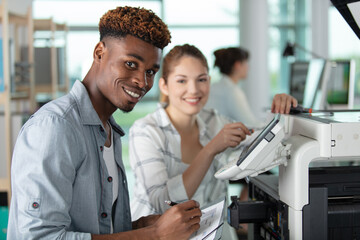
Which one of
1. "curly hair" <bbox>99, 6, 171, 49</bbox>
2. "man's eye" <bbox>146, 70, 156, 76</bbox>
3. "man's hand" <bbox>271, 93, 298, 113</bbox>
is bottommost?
"man's hand" <bbox>271, 93, 298, 113</bbox>

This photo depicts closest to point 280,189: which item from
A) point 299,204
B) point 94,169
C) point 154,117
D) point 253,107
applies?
point 299,204

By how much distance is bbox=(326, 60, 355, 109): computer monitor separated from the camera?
10.8 feet

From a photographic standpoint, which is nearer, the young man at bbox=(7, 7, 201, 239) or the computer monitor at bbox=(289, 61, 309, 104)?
the young man at bbox=(7, 7, 201, 239)

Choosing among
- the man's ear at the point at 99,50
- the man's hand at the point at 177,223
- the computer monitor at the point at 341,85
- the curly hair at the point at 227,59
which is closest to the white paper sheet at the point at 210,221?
the man's hand at the point at 177,223

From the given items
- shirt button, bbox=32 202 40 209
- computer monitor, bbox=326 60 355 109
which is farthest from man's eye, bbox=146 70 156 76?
computer monitor, bbox=326 60 355 109

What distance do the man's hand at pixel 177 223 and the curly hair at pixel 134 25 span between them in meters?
0.45

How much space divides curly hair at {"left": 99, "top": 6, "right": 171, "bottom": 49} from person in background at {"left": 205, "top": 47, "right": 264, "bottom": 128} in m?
2.31

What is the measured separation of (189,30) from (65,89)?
8.55ft

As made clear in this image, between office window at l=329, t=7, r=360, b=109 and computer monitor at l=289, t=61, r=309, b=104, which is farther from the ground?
office window at l=329, t=7, r=360, b=109

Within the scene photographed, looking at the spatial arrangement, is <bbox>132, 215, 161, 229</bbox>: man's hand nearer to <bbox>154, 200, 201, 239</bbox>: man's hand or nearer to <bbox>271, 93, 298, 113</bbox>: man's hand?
<bbox>154, 200, 201, 239</bbox>: man's hand

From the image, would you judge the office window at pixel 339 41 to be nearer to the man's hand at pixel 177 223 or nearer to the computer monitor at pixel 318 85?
the computer monitor at pixel 318 85

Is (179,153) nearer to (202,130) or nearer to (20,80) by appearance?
(202,130)

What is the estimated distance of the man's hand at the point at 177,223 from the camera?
3.41 ft

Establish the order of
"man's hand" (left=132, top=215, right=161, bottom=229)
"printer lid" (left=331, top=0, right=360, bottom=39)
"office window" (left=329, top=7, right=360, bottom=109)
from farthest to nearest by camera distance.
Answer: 1. "office window" (left=329, top=7, right=360, bottom=109)
2. "man's hand" (left=132, top=215, right=161, bottom=229)
3. "printer lid" (left=331, top=0, right=360, bottom=39)
